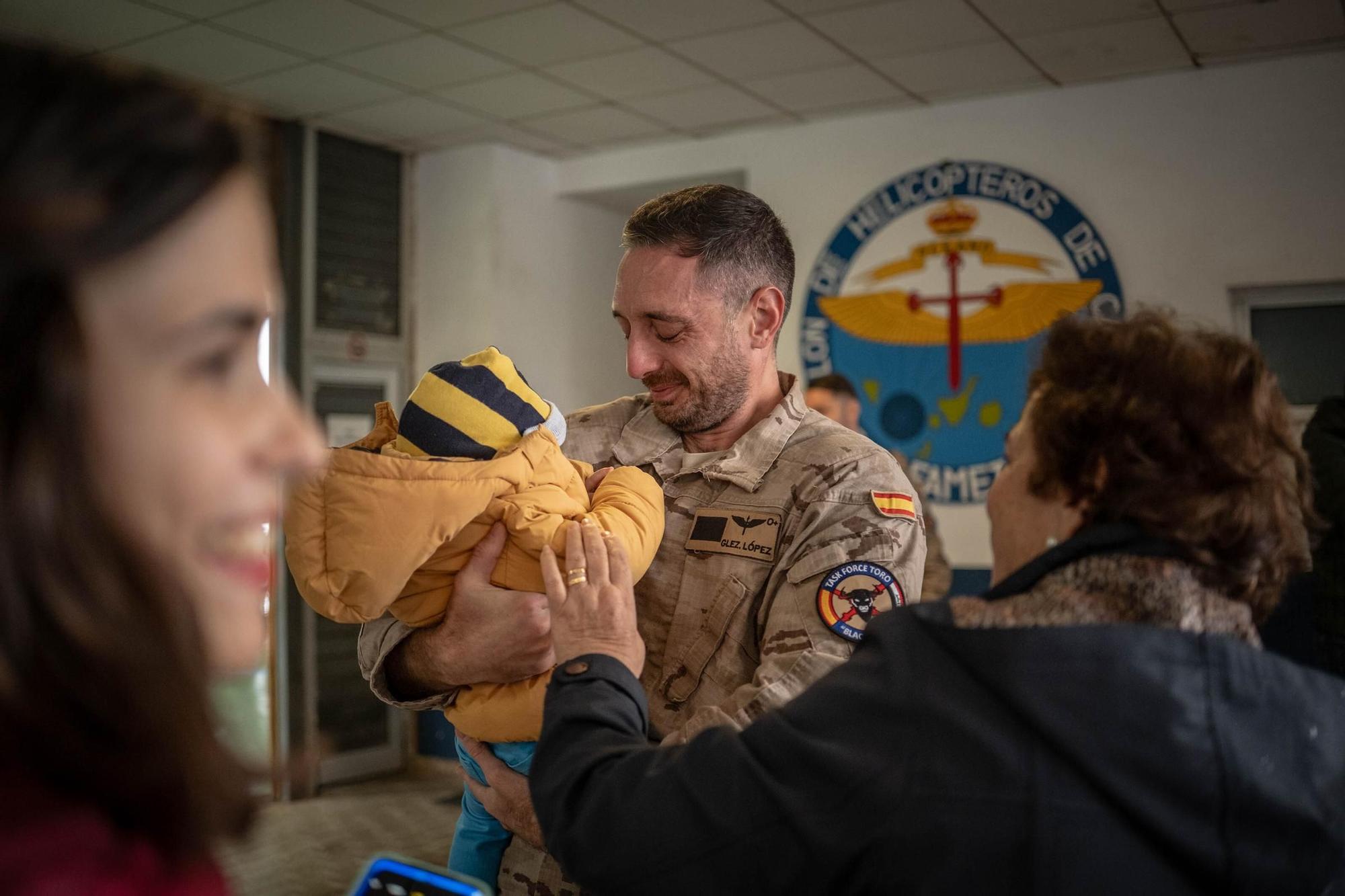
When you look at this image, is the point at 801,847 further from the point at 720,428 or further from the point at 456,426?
the point at 720,428

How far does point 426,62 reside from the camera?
4.48 meters

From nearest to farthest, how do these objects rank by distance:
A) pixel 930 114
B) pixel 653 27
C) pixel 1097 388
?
1. pixel 1097 388
2. pixel 653 27
3. pixel 930 114

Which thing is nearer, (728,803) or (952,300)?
(728,803)

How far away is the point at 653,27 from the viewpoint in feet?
13.6

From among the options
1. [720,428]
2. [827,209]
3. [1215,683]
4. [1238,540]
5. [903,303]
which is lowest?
[1215,683]

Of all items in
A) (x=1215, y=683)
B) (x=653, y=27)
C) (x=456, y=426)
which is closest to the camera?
(x=1215, y=683)

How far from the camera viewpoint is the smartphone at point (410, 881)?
913 millimetres

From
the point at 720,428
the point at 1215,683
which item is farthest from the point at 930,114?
the point at 1215,683

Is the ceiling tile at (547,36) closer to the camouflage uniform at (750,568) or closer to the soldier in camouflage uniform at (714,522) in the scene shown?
the soldier in camouflage uniform at (714,522)

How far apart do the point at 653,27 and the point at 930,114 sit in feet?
5.59

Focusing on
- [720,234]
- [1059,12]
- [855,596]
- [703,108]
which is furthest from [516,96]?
[855,596]

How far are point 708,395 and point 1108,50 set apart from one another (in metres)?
3.45

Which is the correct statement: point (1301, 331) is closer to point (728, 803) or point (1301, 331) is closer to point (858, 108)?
point (858, 108)

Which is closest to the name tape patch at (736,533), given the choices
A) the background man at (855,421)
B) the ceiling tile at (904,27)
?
the ceiling tile at (904,27)
